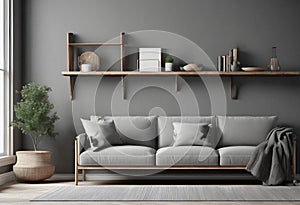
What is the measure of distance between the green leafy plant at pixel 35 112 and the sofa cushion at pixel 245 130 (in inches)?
85.2

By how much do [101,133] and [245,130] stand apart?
70.7 inches

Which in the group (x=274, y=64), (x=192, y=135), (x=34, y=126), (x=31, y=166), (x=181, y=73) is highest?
(x=274, y=64)

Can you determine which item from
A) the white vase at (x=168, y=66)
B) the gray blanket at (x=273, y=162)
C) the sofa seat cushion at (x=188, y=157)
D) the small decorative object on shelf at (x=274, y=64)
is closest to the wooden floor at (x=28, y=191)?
the sofa seat cushion at (x=188, y=157)

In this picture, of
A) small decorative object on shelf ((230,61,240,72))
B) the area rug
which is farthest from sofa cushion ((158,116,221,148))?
the area rug

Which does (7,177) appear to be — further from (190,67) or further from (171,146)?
(190,67)

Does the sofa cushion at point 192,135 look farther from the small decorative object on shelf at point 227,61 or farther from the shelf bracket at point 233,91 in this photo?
the small decorative object on shelf at point 227,61

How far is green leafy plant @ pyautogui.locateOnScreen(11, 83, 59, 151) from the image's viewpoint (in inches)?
277

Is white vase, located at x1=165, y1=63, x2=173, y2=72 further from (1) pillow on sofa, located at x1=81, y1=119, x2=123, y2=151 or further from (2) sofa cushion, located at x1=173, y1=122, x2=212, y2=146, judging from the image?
(1) pillow on sofa, located at x1=81, y1=119, x2=123, y2=151

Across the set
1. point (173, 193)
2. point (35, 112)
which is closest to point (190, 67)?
point (173, 193)

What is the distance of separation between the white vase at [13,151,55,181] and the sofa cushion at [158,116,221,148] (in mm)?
1476

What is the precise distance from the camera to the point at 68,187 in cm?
660

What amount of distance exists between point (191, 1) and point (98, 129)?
211cm

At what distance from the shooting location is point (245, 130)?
718 centimetres

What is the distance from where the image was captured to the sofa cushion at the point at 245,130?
7.14 meters
